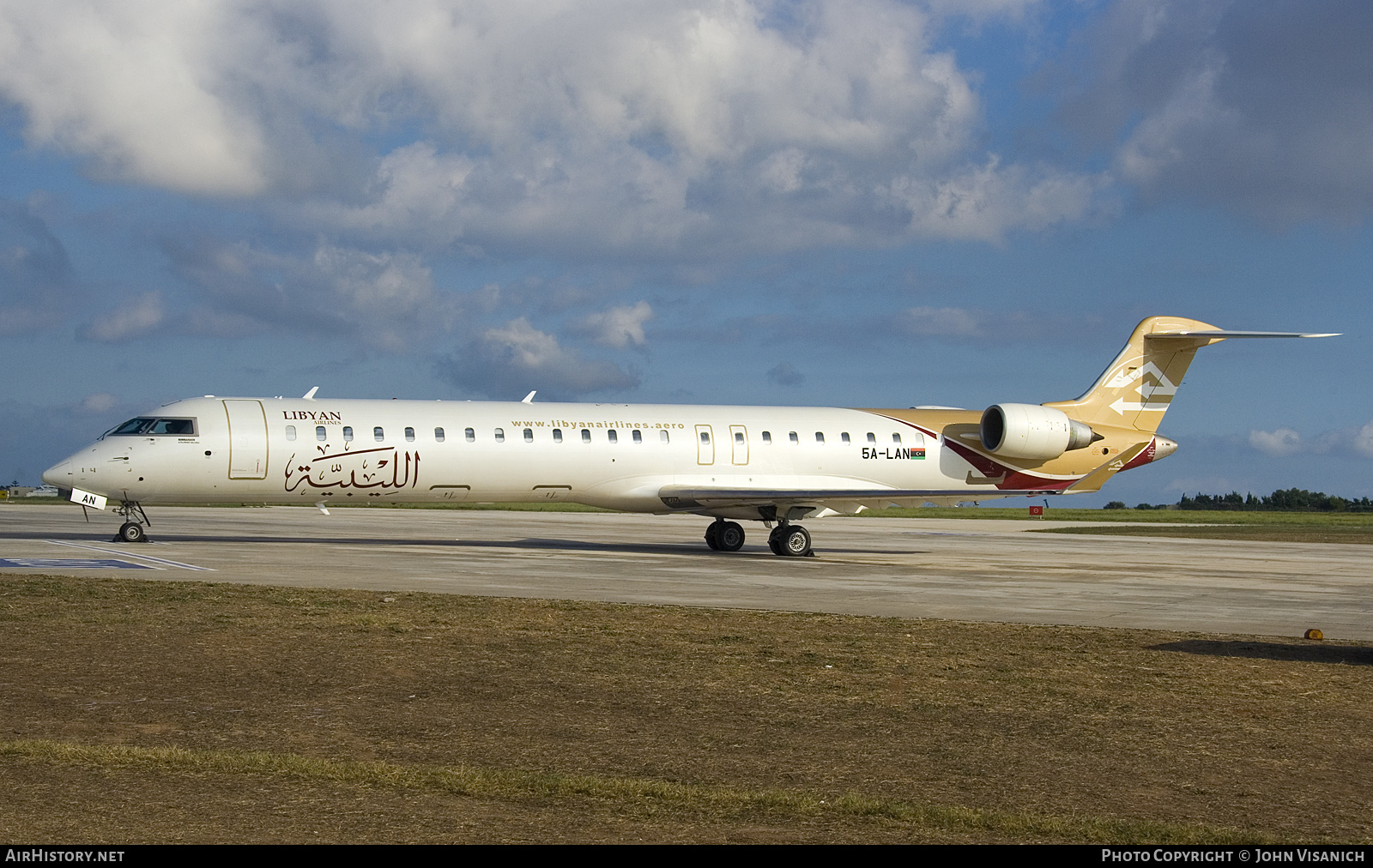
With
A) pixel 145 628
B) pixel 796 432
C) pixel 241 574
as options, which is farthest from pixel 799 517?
pixel 145 628

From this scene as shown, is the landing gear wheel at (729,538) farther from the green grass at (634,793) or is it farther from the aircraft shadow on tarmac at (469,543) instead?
the green grass at (634,793)

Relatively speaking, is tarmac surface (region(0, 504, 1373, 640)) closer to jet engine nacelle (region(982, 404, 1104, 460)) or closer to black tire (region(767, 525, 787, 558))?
black tire (region(767, 525, 787, 558))

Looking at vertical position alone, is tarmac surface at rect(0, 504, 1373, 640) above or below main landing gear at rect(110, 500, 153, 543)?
below

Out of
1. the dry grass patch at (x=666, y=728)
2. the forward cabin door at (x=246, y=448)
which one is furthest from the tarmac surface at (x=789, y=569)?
the dry grass patch at (x=666, y=728)

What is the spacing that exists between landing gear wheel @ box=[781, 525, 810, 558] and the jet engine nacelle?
5462 millimetres

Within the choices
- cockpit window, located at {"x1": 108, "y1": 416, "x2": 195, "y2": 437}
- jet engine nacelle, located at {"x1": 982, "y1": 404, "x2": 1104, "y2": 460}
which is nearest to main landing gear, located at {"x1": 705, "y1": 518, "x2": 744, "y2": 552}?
jet engine nacelle, located at {"x1": 982, "y1": 404, "x2": 1104, "y2": 460}

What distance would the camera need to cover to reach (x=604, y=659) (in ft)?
38.0

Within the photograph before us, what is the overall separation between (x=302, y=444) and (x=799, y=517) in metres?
11.0

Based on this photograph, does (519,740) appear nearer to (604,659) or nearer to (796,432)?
(604,659)

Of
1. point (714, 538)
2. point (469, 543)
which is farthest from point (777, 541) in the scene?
point (469, 543)

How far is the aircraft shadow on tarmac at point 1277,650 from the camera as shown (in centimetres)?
1279

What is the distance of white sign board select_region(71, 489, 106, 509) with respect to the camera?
24.3 m

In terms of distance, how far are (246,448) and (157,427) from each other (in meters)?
1.83

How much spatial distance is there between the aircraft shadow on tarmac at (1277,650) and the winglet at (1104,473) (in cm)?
1694
